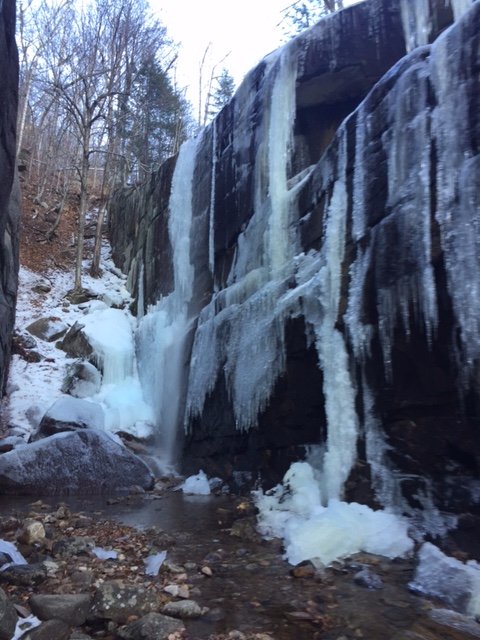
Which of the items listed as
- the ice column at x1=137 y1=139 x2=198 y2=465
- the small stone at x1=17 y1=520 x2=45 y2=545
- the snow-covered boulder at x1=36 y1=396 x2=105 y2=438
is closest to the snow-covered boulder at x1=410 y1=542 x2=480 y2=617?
the small stone at x1=17 y1=520 x2=45 y2=545

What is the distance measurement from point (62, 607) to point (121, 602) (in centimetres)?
38

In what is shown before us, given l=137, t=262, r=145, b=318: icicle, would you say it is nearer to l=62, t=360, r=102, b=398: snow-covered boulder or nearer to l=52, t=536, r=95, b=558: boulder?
l=62, t=360, r=102, b=398: snow-covered boulder

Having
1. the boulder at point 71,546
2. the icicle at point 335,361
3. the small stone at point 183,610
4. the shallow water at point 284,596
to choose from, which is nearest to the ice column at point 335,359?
the icicle at point 335,361

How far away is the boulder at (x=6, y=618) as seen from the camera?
293 centimetres

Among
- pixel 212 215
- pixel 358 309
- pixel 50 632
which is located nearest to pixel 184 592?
pixel 50 632

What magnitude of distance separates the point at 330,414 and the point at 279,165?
562 centimetres

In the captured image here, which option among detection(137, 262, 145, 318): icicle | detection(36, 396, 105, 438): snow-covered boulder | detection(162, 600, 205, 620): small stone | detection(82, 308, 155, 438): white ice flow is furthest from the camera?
detection(137, 262, 145, 318): icicle

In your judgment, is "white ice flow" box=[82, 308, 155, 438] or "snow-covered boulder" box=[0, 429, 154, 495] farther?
"white ice flow" box=[82, 308, 155, 438]

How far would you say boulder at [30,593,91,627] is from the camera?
129 inches

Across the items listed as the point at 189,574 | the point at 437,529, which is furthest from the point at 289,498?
the point at 189,574

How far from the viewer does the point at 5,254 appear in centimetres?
998

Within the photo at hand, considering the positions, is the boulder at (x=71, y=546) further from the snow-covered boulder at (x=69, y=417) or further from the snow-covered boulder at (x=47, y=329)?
the snow-covered boulder at (x=47, y=329)

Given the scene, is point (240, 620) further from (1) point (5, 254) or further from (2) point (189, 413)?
(1) point (5, 254)

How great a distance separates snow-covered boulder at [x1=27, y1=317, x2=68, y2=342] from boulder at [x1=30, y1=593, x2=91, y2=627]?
12584mm
